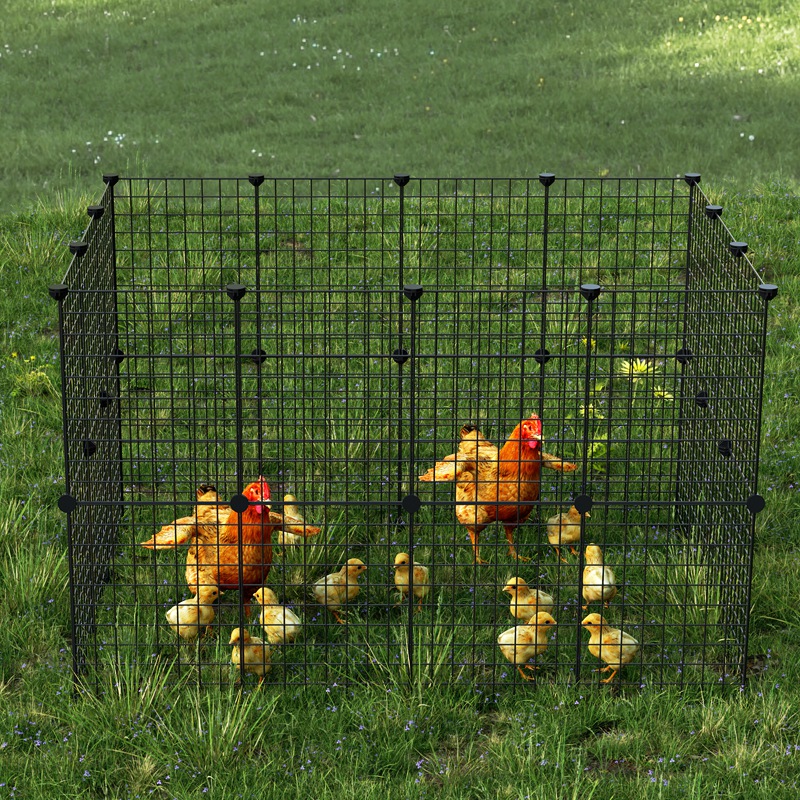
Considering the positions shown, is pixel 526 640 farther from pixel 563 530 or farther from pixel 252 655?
pixel 252 655

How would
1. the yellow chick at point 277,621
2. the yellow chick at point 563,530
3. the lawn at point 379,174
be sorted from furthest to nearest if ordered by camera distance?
the yellow chick at point 563,530 → the yellow chick at point 277,621 → the lawn at point 379,174

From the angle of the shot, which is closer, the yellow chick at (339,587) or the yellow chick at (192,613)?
the yellow chick at (192,613)

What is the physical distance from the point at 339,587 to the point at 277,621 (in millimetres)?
467

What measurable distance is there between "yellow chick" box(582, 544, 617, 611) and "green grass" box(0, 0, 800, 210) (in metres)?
7.55

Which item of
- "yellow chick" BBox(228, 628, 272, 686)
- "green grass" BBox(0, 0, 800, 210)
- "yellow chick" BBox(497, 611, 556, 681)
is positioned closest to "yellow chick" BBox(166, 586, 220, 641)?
"yellow chick" BBox(228, 628, 272, 686)

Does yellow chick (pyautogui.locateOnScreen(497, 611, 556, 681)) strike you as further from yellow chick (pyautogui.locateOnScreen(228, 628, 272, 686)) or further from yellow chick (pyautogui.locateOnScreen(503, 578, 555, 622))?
yellow chick (pyautogui.locateOnScreen(228, 628, 272, 686))

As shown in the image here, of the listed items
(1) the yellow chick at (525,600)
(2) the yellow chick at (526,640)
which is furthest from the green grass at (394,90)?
(2) the yellow chick at (526,640)

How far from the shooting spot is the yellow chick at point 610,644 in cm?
648

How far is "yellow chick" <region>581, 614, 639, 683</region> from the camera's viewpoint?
6.48 metres

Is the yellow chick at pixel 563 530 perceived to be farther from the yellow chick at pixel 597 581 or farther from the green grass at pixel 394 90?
the green grass at pixel 394 90

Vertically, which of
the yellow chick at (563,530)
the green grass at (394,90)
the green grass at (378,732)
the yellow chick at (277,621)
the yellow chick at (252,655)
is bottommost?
the green grass at (378,732)

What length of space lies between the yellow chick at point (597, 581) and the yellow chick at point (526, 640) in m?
0.39

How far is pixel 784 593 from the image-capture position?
7184mm

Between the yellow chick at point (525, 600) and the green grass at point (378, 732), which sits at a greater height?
the yellow chick at point (525, 600)
